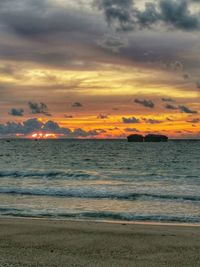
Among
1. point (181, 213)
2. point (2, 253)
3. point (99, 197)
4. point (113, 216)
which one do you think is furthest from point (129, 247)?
point (99, 197)

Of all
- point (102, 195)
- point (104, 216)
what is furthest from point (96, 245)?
point (102, 195)

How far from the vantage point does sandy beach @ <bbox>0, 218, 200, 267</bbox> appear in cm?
862

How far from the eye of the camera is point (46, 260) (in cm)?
861

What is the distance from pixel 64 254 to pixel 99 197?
47.8 feet

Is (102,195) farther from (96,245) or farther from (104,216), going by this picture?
(96,245)

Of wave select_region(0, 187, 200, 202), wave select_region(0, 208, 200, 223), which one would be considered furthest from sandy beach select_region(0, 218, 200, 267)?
wave select_region(0, 187, 200, 202)

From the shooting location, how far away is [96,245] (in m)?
10.2

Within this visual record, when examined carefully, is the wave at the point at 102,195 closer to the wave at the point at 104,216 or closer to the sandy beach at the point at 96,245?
the wave at the point at 104,216

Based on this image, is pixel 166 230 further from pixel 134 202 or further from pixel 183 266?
pixel 134 202

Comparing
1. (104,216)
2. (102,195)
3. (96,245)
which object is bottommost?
(102,195)

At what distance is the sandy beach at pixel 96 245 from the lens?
8.62 metres

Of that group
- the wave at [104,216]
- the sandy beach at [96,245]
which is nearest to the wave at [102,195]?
the wave at [104,216]

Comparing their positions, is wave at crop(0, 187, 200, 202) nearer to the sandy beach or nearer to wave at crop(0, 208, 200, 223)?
wave at crop(0, 208, 200, 223)

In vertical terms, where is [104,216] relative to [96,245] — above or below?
below
